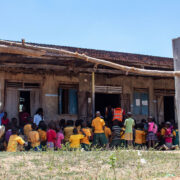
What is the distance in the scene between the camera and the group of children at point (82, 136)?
27.0 ft

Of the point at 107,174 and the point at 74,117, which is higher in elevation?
the point at 74,117

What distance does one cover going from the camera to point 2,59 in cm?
996

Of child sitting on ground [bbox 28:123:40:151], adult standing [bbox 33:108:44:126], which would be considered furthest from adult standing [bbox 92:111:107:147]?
adult standing [bbox 33:108:44:126]

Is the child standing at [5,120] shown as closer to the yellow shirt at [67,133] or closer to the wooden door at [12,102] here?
the wooden door at [12,102]

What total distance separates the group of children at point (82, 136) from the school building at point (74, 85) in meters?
1.10

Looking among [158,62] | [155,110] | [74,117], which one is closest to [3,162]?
[74,117]

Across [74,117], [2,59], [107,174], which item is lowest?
[107,174]

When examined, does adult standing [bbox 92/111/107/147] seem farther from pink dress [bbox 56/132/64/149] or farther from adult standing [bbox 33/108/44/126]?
adult standing [bbox 33/108/44/126]

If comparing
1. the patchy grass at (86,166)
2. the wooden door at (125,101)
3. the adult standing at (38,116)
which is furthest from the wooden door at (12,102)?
the patchy grass at (86,166)

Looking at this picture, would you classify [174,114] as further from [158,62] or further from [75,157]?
[75,157]

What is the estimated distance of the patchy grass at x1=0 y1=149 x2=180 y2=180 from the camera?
483 cm

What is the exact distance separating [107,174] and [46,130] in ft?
14.6

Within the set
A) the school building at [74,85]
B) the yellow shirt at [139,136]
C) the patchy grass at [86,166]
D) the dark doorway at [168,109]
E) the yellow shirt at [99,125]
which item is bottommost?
the patchy grass at [86,166]

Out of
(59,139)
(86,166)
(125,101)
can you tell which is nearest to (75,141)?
(59,139)
